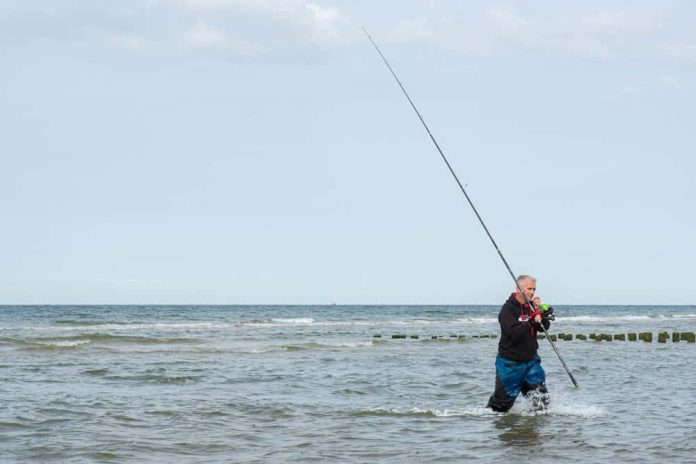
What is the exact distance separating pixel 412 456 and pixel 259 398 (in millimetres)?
5572

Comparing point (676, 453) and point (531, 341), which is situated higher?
point (531, 341)

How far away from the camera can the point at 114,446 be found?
988 centimetres

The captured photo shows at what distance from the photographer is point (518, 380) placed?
11.0 metres

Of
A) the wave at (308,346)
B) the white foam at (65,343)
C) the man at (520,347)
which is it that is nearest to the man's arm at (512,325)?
the man at (520,347)

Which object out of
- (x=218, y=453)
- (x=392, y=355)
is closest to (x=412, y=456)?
(x=218, y=453)

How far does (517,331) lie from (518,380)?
2.58 ft

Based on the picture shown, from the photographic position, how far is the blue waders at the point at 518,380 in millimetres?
10891

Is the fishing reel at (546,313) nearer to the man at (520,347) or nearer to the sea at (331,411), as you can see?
the man at (520,347)

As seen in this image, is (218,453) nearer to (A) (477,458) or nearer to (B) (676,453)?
(A) (477,458)

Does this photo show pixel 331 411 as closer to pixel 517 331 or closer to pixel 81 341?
pixel 517 331

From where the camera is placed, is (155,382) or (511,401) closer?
(511,401)

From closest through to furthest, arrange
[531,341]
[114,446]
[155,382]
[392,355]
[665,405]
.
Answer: [114,446] → [531,341] → [665,405] → [155,382] → [392,355]

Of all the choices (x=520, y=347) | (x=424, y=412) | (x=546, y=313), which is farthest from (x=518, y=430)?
(x=424, y=412)

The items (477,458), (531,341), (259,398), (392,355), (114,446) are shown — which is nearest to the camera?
(477,458)
